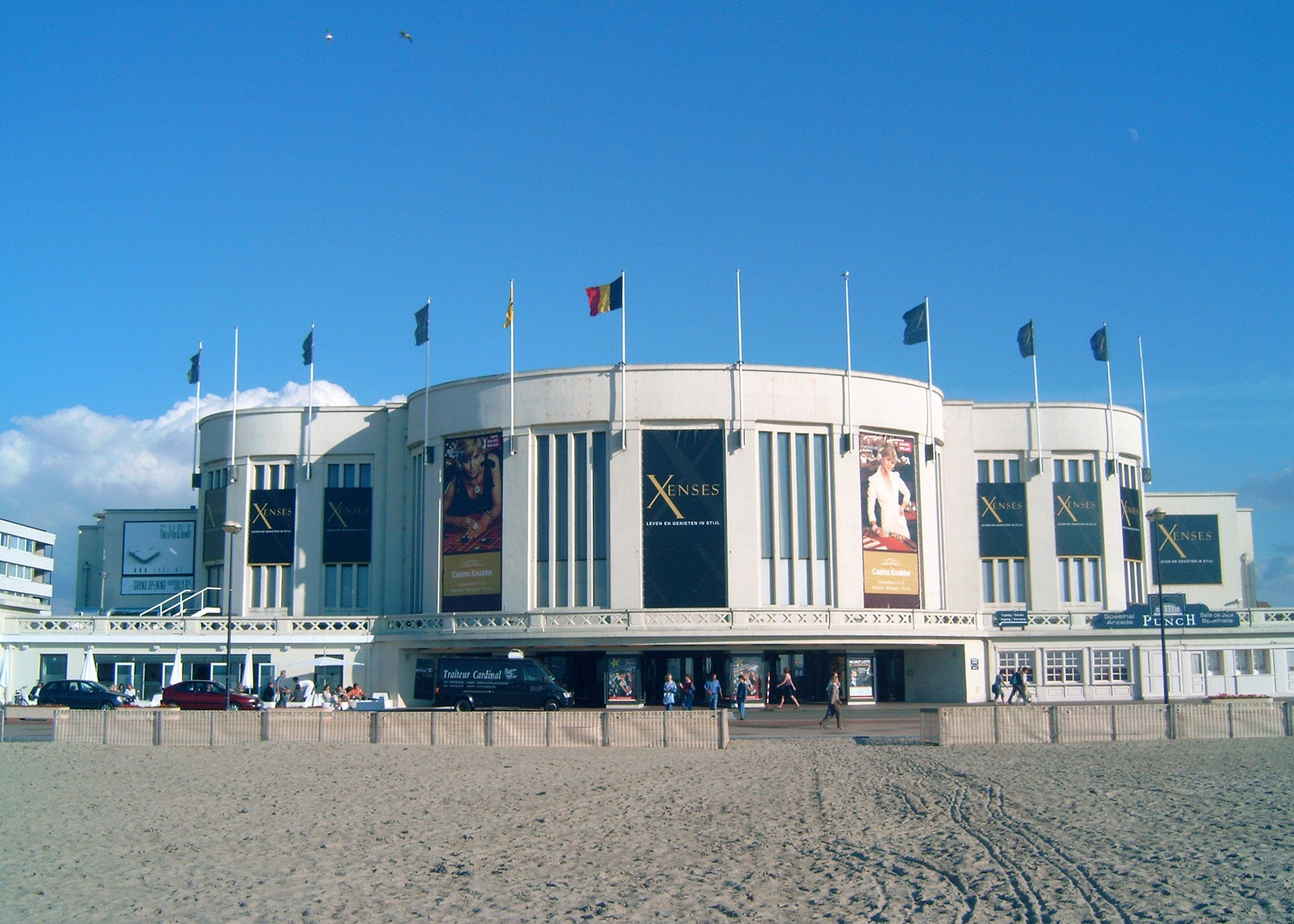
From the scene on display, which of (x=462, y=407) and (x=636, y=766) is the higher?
(x=462, y=407)

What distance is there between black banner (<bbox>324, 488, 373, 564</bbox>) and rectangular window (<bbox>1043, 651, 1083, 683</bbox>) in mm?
31734

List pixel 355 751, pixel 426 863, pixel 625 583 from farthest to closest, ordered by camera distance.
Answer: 1. pixel 625 583
2. pixel 355 751
3. pixel 426 863

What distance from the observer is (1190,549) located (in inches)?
2440

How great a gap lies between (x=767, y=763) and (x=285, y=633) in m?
29.3

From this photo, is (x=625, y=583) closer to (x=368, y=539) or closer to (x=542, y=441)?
(x=542, y=441)

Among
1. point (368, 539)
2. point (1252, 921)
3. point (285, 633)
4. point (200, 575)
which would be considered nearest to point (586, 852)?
point (1252, 921)

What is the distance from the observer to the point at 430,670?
44.6 m

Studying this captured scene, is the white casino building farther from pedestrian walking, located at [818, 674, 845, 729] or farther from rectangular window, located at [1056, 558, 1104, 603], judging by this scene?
pedestrian walking, located at [818, 674, 845, 729]

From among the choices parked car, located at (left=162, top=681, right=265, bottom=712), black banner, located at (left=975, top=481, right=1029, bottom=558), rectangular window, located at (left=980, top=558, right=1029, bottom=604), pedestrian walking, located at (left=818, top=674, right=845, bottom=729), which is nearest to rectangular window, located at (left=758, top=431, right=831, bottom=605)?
black banner, located at (left=975, top=481, right=1029, bottom=558)

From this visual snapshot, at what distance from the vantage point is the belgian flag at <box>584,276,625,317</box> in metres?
49.2

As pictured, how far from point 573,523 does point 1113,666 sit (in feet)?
78.8

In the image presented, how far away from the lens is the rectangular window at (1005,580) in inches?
2242

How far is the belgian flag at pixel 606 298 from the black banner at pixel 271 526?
19.2m

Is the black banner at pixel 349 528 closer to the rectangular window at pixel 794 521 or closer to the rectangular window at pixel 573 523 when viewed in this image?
the rectangular window at pixel 573 523
